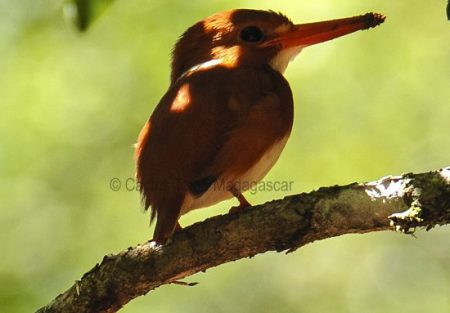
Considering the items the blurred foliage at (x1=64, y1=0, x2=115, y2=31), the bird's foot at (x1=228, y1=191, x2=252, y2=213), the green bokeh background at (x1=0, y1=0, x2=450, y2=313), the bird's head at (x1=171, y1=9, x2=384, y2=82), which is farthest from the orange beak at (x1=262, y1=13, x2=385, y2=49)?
the green bokeh background at (x1=0, y1=0, x2=450, y2=313)

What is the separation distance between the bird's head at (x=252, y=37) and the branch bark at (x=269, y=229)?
1.54 meters

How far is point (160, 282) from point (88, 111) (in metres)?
4.94

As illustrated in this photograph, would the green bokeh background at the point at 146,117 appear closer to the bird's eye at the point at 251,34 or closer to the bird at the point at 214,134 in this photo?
the bird's eye at the point at 251,34

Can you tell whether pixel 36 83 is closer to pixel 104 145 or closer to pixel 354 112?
pixel 104 145

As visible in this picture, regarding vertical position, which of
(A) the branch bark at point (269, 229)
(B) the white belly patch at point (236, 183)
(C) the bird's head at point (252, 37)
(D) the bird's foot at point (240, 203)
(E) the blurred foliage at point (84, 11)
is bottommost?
(A) the branch bark at point (269, 229)

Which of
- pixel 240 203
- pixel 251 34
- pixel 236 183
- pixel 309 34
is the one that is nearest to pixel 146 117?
pixel 251 34

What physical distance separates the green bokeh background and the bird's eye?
2.71 m

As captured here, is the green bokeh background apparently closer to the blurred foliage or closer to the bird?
the bird

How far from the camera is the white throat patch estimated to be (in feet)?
18.2

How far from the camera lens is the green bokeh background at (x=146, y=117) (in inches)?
332

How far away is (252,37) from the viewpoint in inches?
220

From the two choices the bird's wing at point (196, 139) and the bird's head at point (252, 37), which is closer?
the bird's wing at point (196, 139)

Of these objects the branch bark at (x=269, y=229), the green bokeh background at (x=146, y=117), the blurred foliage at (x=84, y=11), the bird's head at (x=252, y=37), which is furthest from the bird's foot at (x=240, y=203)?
the green bokeh background at (x=146, y=117)

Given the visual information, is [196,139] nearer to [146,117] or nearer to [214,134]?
[214,134]
